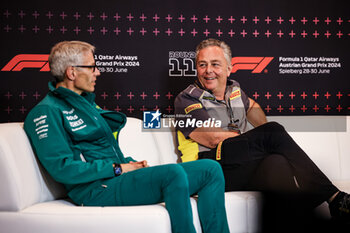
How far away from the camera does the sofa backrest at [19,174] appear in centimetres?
181

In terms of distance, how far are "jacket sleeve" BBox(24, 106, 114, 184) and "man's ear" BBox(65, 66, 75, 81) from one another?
0.27m

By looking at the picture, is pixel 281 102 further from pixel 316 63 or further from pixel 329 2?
pixel 329 2

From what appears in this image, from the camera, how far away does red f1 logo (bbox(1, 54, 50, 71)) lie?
129 inches

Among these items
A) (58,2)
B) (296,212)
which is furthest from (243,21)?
(296,212)

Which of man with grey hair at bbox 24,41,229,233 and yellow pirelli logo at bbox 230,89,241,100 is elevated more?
yellow pirelli logo at bbox 230,89,241,100

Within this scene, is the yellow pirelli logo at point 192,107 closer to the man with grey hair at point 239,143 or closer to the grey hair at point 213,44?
the man with grey hair at point 239,143

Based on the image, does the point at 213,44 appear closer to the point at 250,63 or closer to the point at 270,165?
the point at 250,63

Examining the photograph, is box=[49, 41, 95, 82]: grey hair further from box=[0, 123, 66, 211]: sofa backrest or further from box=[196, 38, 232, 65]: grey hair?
box=[196, 38, 232, 65]: grey hair

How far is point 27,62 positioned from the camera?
129 inches

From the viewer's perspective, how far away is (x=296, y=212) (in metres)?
2.01

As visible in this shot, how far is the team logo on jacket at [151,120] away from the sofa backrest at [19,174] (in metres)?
1.01

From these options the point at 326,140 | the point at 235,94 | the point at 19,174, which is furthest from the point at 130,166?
the point at 326,140

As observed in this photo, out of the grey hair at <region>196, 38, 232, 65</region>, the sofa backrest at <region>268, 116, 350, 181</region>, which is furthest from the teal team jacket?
the sofa backrest at <region>268, 116, 350, 181</region>

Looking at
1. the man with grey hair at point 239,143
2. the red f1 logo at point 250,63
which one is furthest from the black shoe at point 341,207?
the red f1 logo at point 250,63
